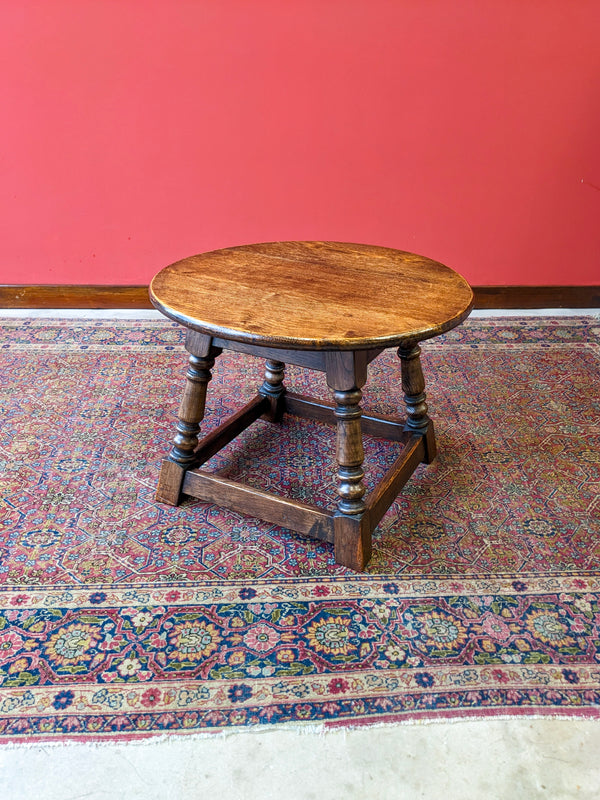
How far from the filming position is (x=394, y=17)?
2.96 meters

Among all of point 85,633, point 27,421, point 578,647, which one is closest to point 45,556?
point 85,633

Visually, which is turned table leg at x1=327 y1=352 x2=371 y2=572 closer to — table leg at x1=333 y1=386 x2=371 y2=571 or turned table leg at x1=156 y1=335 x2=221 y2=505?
table leg at x1=333 y1=386 x2=371 y2=571

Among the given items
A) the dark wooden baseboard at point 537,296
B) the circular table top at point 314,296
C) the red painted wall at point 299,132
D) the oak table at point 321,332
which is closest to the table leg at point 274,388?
the oak table at point 321,332

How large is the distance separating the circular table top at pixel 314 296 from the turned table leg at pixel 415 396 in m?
0.28

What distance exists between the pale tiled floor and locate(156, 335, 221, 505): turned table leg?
0.80 metres

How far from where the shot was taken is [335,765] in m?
1.26

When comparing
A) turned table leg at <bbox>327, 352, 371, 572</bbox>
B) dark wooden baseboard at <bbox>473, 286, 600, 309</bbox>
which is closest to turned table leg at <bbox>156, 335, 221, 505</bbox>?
turned table leg at <bbox>327, 352, 371, 572</bbox>

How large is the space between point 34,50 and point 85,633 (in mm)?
2782

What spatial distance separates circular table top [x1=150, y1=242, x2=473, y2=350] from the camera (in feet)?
4.97

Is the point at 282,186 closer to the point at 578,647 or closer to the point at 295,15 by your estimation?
the point at 295,15

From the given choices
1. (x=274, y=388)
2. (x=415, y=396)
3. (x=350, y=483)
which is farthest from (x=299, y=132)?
(x=350, y=483)

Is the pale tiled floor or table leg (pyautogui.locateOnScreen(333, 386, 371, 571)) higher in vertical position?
table leg (pyautogui.locateOnScreen(333, 386, 371, 571))

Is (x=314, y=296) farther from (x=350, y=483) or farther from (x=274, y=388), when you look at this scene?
(x=274, y=388)

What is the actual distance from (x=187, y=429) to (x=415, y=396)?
76 cm
